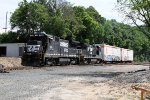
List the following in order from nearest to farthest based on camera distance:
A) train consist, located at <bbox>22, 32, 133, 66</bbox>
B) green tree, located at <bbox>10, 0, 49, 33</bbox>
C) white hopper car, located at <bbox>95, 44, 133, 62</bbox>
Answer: train consist, located at <bbox>22, 32, 133, 66</bbox> < white hopper car, located at <bbox>95, 44, 133, 62</bbox> < green tree, located at <bbox>10, 0, 49, 33</bbox>

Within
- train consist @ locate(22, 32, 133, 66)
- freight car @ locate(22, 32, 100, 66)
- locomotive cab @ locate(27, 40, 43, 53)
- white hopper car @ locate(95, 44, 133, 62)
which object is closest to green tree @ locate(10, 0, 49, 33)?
white hopper car @ locate(95, 44, 133, 62)

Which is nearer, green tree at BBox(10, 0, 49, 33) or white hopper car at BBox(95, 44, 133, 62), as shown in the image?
white hopper car at BBox(95, 44, 133, 62)

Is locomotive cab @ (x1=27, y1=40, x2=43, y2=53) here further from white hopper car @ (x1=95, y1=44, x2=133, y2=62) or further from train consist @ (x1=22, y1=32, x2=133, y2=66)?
white hopper car @ (x1=95, y1=44, x2=133, y2=62)

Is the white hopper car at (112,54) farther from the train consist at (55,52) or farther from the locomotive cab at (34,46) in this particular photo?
the locomotive cab at (34,46)

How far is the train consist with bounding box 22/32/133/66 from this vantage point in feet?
133

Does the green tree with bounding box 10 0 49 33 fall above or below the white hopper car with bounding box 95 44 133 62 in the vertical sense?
above

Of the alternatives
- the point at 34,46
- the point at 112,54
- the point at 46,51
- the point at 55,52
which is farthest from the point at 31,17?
the point at 46,51

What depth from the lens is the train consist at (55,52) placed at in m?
40.6

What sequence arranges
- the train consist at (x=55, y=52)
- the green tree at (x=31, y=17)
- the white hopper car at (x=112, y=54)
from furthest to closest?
the green tree at (x=31, y=17)
the white hopper car at (x=112, y=54)
the train consist at (x=55, y=52)

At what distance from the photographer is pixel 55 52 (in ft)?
143

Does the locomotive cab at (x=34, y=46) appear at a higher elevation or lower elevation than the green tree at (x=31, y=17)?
lower

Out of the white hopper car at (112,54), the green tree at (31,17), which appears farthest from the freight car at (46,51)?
the green tree at (31,17)

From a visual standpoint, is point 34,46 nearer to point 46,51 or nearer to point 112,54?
point 46,51

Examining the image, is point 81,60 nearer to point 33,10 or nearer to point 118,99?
point 33,10
